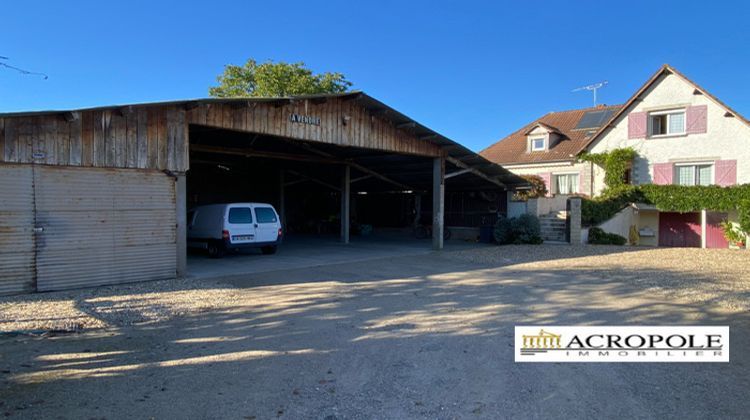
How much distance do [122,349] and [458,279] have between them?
23.1ft

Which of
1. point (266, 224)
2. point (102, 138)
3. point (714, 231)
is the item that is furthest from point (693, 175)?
point (102, 138)

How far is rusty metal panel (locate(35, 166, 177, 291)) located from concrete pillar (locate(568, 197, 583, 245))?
51.1ft

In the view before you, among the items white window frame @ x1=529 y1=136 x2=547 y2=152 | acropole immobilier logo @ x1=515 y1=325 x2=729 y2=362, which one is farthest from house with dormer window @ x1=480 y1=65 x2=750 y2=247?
acropole immobilier logo @ x1=515 y1=325 x2=729 y2=362

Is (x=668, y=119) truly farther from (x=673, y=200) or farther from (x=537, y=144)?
(x=537, y=144)

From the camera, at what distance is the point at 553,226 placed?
2084 centimetres

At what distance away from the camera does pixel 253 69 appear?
120ft

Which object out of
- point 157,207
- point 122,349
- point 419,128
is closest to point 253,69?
point 419,128

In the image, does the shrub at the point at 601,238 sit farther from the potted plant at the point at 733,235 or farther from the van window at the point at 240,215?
the van window at the point at 240,215

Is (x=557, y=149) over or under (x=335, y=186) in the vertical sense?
over

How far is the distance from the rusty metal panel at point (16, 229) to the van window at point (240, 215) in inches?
232

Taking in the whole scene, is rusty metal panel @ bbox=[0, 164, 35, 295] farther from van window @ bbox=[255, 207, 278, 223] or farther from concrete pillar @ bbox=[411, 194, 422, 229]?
concrete pillar @ bbox=[411, 194, 422, 229]

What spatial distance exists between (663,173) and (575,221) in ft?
24.8

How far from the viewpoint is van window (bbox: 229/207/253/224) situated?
14356 mm

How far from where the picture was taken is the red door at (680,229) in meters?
24.7
